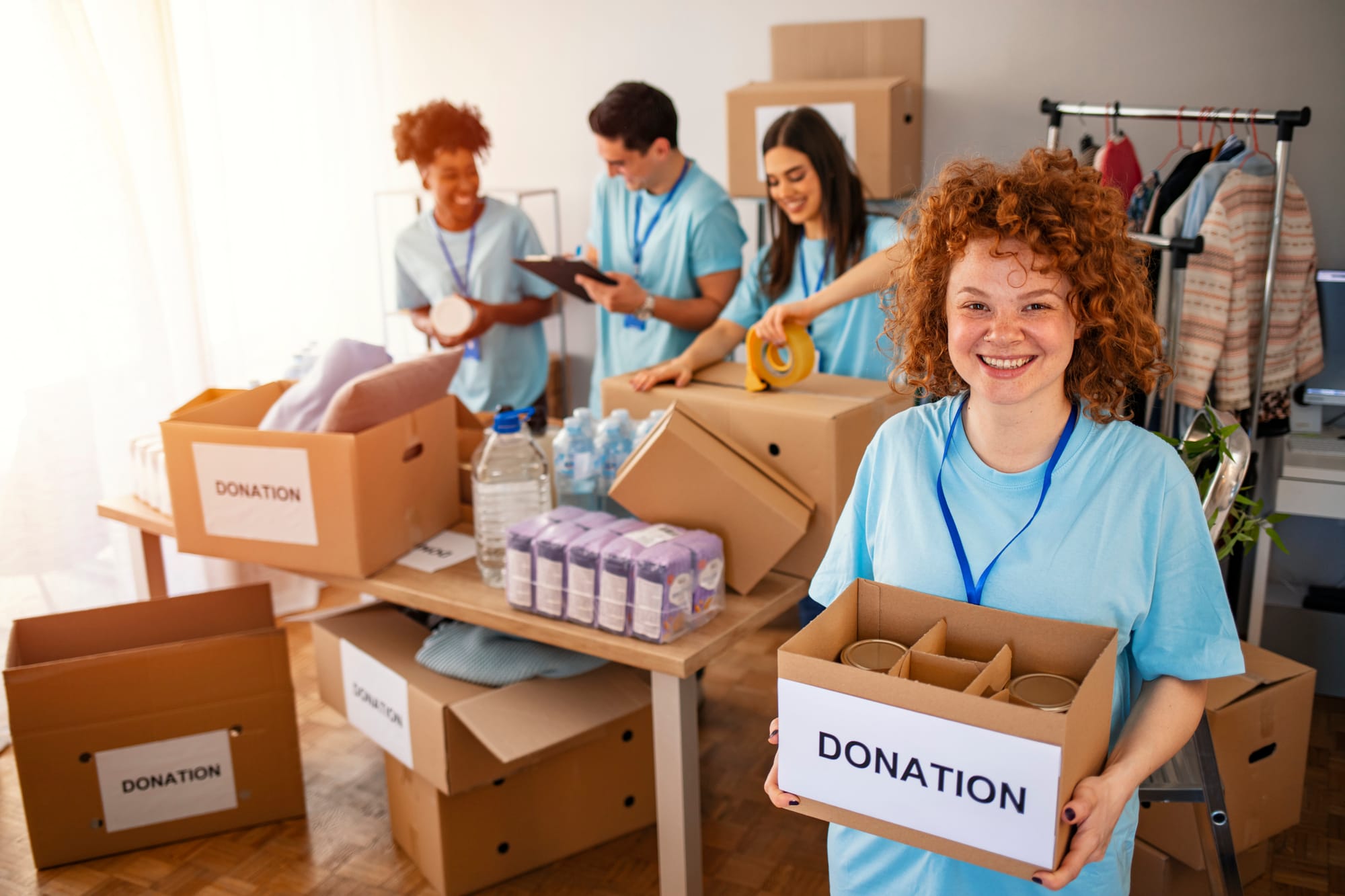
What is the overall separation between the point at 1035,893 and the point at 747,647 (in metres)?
2.10

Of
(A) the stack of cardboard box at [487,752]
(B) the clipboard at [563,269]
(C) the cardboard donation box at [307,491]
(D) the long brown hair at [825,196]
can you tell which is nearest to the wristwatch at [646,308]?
(B) the clipboard at [563,269]

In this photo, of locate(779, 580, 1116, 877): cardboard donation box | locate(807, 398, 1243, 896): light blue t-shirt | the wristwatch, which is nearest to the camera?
locate(779, 580, 1116, 877): cardboard donation box

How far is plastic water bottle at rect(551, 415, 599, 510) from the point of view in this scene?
2.19m

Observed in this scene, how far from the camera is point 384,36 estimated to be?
4.75 m

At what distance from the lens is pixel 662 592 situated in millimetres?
1813

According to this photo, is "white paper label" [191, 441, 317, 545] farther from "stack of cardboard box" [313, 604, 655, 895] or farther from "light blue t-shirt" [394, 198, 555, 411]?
"light blue t-shirt" [394, 198, 555, 411]

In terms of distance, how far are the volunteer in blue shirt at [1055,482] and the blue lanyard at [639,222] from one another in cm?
190

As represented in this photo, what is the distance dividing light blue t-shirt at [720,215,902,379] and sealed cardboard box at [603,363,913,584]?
50 centimetres

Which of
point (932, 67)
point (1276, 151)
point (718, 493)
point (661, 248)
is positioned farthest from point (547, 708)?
point (932, 67)

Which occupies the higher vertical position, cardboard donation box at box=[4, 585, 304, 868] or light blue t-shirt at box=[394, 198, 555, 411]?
light blue t-shirt at box=[394, 198, 555, 411]

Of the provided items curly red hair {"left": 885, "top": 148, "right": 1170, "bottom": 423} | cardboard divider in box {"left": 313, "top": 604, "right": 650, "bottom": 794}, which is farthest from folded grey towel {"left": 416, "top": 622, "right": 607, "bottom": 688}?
Result: curly red hair {"left": 885, "top": 148, "right": 1170, "bottom": 423}

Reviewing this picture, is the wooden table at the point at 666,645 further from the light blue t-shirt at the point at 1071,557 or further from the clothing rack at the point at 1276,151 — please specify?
the clothing rack at the point at 1276,151

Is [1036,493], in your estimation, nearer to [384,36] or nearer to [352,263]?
[352,263]

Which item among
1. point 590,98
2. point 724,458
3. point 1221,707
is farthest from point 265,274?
point 1221,707
